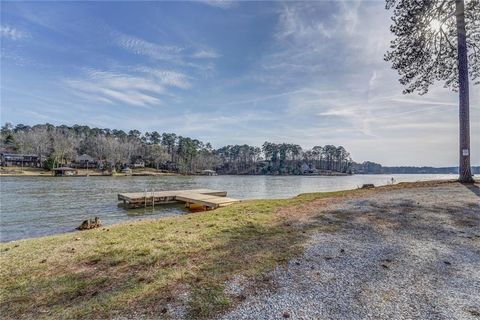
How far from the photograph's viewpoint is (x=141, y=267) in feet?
13.4

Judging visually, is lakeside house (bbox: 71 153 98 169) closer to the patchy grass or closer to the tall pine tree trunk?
the patchy grass

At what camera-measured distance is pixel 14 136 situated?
70.5 meters

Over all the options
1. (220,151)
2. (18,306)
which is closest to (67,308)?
(18,306)

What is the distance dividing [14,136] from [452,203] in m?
92.4

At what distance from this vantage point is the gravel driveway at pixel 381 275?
9.52 ft

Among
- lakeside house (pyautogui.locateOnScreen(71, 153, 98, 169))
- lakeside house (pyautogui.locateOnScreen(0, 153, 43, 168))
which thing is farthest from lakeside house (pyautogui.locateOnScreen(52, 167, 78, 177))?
lakeside house (pyautogui.locateOnScreen(0, 153, 43, 168))

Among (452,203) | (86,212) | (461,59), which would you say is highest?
(461,59)

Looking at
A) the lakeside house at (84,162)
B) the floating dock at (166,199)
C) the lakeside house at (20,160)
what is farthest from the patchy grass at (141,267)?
the lakeside house at (20,160)

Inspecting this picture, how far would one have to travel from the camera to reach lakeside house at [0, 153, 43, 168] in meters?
65.4

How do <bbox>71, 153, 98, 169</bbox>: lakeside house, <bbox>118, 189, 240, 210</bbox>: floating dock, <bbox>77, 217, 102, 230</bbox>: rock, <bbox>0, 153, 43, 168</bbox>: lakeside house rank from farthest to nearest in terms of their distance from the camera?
<bbox>71, 153, 98, 169</bbox>: lakeside house → <bbox>0, 153, 43, 168</bbox>: lakeside house → <bbox>118, 189, 240, 210</bbox>: floating dock → <bbox>77, 217, 102, 230</bbox>: rock

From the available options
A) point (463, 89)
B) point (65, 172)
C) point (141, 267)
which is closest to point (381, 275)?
point (141, 267)

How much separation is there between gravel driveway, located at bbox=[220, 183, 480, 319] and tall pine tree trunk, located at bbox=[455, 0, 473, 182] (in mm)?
6977

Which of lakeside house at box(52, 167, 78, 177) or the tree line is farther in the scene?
the tree line

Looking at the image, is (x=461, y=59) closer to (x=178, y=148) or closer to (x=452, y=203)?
(x=452, y=203)
